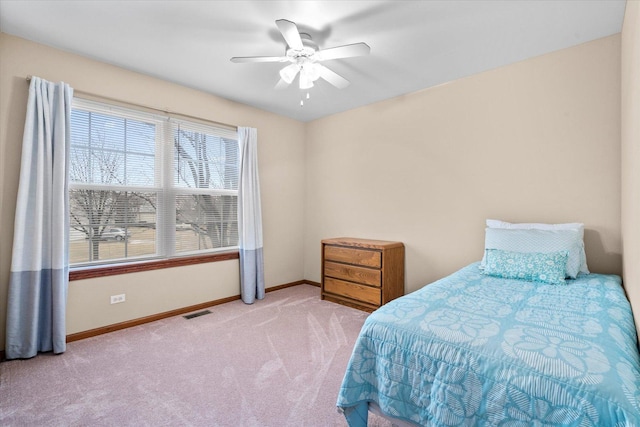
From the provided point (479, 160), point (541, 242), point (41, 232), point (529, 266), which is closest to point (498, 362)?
point (529, 266)

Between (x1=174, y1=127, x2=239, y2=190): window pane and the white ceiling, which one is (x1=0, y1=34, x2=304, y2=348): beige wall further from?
(x1=174, y1=127, x2=239, y2=190): window pane

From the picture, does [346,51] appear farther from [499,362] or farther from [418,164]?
[499,362]

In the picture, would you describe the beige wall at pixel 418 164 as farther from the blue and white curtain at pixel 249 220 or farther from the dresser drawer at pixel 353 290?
the dresser drawer at pixel 353 290

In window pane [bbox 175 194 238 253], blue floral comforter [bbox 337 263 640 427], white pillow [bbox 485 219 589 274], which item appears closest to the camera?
blue floral comforter [bbox 337 263 640 427]

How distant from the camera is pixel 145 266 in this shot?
3051 mm

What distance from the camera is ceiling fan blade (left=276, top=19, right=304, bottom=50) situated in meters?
1.81

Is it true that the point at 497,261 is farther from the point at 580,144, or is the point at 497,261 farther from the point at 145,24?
the point at 145,24

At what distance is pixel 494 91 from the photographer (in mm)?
2895

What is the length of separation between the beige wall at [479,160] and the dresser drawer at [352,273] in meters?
0.51

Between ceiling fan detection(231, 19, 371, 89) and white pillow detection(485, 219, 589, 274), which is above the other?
ceiling fan detection(231, 19, 371, 89)

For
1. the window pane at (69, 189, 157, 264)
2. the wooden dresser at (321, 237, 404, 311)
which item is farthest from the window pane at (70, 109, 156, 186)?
the wooden dresser at (321, 237, 404, 311)

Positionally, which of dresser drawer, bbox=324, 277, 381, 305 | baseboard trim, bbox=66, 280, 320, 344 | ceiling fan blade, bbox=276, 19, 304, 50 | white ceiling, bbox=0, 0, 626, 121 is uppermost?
white ceiling, bbox=0, 0, 626, 121

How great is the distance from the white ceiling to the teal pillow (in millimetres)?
A: 1702

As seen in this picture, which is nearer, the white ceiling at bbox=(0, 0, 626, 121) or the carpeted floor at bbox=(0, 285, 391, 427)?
the carpeted floor at bbox=(0, 285, 391, 427)
